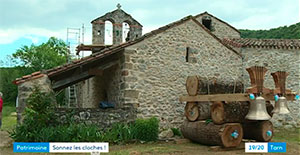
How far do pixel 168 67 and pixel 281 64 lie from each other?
6.32 metres

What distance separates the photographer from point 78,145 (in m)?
4.23

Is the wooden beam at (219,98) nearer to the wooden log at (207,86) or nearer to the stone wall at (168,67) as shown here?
the wooden log at (207,86)

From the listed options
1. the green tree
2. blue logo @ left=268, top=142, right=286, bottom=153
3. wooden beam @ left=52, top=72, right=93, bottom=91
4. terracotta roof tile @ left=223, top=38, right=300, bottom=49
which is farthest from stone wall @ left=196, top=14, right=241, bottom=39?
the green tree

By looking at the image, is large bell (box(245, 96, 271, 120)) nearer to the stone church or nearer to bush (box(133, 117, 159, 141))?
the stone church

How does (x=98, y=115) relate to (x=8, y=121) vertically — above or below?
above

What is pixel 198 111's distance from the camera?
876 cm

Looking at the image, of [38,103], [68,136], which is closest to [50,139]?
[68,136]

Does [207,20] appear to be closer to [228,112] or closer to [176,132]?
[176,132]

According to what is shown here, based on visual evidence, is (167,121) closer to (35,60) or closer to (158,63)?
(158,63)

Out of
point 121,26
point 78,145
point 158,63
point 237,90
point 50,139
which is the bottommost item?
point 50,139

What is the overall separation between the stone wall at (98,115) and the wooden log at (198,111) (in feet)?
6.34

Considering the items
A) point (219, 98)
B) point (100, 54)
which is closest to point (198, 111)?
point (219, 98)

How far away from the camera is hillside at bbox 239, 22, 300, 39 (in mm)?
25375

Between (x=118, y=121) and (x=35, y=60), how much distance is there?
2997 centimetres
